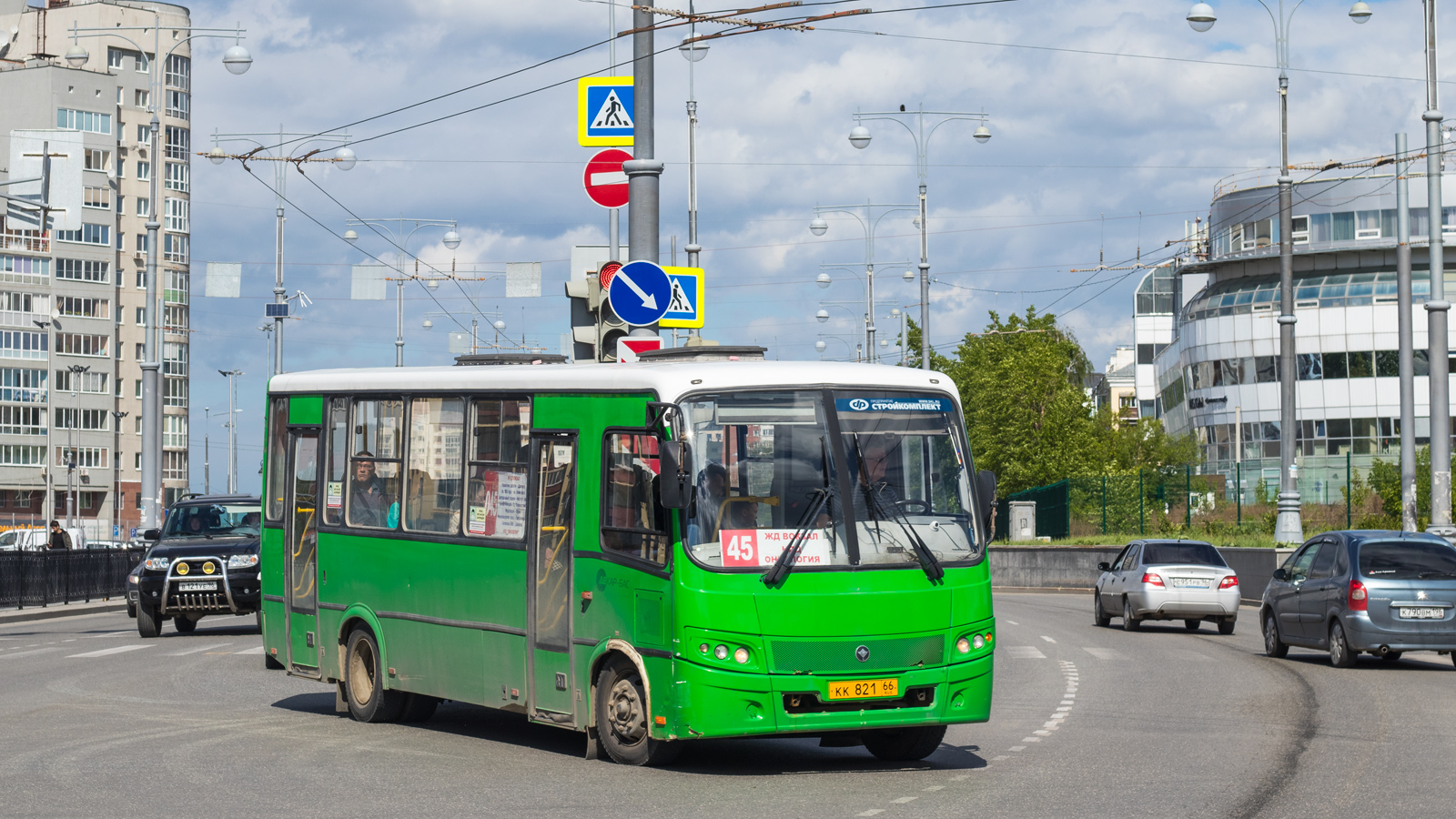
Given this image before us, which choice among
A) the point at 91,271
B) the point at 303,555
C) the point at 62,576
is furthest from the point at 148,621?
the point at 91,271

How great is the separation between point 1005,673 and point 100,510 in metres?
108

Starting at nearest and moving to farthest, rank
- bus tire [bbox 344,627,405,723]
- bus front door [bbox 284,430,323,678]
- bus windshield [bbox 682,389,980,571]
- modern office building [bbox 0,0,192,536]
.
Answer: bus windshield [bbox 682,389,980,571], bus tire [bbox 344,627,405,723], bus front door [bbox 284,430,323,678], modern office building [bbox 0,0,192,536]

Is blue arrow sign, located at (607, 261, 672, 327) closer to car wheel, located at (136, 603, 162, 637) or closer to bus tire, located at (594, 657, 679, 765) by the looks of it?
bus tire, located at (594, 657, 679, 765)

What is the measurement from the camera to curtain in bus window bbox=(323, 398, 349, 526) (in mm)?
15594

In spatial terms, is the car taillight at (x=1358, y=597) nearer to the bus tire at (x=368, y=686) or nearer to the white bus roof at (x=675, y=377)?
the white bus roof at (x=675, y=377)

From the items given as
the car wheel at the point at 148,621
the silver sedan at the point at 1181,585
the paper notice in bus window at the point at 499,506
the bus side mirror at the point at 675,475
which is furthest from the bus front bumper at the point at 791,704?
the silver sedan at the point at 1181,585

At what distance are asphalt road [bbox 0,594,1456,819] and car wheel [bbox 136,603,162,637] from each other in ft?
21.9

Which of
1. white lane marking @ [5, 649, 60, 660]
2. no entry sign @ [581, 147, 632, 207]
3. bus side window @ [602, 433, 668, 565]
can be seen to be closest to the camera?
bus side window @ [602, 433, 668, 565]

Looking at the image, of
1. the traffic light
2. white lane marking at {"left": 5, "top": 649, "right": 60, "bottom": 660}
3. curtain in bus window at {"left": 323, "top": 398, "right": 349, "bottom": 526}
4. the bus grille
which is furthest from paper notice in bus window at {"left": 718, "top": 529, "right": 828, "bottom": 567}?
white lane marking at {"left": 5, "top": 649, "right": 60, "bottom": 660}

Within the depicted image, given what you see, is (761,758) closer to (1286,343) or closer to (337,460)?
(337,460)

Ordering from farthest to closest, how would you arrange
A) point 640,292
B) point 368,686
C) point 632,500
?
1. point 640,292
2. point 368,686
3. point 632,500

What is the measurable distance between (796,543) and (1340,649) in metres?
11.9

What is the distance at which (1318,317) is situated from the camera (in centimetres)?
9356

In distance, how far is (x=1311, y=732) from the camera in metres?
14.3
